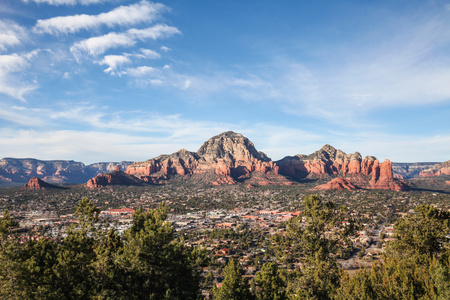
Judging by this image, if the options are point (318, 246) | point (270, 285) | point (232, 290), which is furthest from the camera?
point (270, 285)

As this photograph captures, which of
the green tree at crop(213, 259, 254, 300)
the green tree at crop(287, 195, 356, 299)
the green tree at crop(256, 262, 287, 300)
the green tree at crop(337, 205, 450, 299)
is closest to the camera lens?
the green tree at crop(337, 205, 450, 299)

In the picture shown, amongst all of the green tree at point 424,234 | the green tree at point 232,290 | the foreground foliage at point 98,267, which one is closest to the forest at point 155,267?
the foreground foliage at point 98,267

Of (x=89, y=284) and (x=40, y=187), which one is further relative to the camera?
(x=40, y=187)

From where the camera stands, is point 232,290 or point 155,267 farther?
point 232,290

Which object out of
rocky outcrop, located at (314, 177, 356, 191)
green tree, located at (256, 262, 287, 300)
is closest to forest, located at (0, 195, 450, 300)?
green tree, located at (256, 262, 287, 300)

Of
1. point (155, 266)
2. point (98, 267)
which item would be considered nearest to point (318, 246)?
point (155, 266)

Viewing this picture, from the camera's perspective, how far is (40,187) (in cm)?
19588

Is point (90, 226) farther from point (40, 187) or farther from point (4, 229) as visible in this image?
point (40, 187)

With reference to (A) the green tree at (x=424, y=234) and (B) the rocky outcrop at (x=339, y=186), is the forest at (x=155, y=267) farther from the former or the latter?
(B) the rocky outcrop at (x=339, y=186)

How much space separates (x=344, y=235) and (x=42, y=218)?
142826 mm

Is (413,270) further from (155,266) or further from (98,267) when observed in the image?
(98,267)

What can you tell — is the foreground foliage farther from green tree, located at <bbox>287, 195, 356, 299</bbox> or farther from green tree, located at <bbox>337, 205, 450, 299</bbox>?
green tree, located at <bbox>337, 205, 450, 299</bbox>

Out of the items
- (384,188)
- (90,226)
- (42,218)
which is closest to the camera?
(90,226)

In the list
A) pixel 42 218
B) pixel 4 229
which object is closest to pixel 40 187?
pixel 42 218
